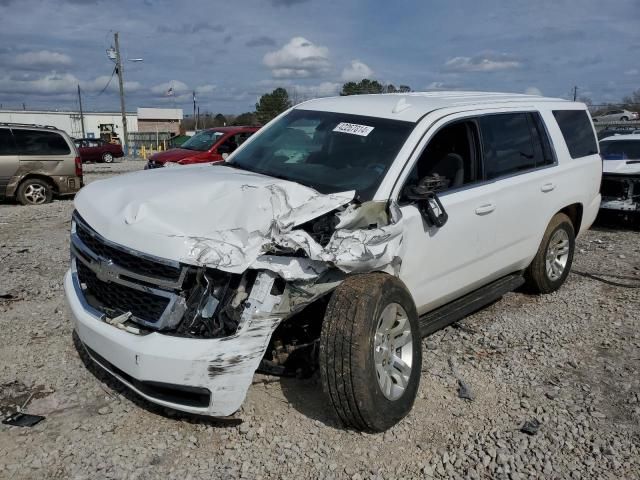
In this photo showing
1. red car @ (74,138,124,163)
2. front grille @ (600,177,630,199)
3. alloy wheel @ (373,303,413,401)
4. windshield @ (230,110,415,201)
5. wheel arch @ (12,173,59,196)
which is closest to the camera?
alloy wheel @ (373,303,413,401)

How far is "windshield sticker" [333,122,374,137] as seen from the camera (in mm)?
4191

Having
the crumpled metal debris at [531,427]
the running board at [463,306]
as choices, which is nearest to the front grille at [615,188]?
the running board at [463,306]

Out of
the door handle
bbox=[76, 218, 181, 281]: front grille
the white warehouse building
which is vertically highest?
the door handle

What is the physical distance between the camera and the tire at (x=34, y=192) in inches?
495

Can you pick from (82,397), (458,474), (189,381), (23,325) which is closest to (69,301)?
(82,397)

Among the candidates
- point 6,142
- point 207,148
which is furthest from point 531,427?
point 6,142

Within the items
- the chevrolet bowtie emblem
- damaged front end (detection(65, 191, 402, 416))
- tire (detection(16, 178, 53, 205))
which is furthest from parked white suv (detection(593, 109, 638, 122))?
the chevrolet bowtie emblem

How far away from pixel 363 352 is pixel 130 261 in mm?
1338

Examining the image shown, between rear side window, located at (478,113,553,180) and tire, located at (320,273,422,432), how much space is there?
5.64 feet

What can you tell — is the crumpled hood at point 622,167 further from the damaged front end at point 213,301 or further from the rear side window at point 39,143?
the rear side window at point 39,143

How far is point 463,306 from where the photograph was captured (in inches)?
170

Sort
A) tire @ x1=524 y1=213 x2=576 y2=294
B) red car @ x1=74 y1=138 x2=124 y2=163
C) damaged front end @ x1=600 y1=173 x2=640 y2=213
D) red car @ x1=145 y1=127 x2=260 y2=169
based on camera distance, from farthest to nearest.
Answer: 1. red car @ x1=74 y1=138 x2=124 y2=163
2. red car @ x1=145 y1=127 x2=260 y2=169
3. damaged front end @ x1=600 y1=173 x2=640 y2=213
4. tire @ x1=524 y1=213 x2=576 y2=294

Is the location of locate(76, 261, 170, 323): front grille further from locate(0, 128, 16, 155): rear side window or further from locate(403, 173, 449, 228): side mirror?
locate(0, 128, 16, 155): rear side window

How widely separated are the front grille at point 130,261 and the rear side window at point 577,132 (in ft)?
14.1
